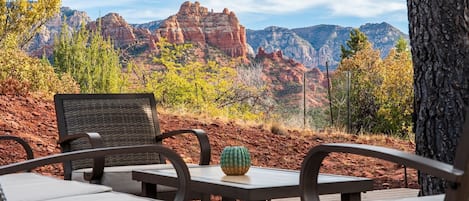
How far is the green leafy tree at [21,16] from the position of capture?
45.1ft

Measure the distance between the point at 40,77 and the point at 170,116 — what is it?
2.49 m

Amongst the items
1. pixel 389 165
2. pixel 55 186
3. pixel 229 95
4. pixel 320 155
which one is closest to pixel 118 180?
pixel 55 186

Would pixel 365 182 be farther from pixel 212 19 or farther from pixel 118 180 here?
pixel 212 19

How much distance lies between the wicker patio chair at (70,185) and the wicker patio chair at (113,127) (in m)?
1.12

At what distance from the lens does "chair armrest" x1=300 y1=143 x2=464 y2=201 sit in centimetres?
136

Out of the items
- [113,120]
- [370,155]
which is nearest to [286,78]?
[113,120]

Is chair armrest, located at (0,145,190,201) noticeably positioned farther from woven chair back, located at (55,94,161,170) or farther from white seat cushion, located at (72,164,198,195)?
woven chair back, located at (55,94,161,170)

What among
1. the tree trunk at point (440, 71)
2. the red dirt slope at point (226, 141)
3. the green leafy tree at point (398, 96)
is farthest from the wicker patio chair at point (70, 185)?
the green leafy tree at point (398, 96)

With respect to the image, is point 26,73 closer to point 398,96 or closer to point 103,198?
point 103,198

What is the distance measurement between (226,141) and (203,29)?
3560 cm

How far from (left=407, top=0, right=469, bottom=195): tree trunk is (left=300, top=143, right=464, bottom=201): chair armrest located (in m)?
1.40

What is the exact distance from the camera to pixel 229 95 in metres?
18.5

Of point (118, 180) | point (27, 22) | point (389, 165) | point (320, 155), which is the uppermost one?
point (27, 22)

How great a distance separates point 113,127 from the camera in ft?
13.9
